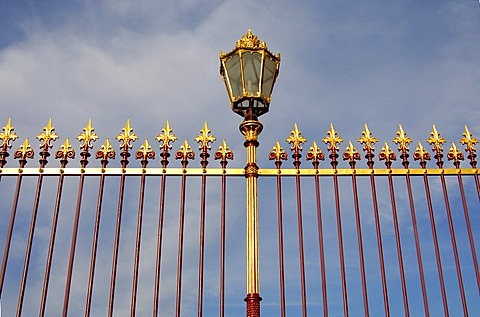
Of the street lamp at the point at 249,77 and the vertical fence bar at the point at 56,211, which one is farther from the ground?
the street lamp at the point at 249,77

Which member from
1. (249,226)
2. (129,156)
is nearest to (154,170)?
(129,156)

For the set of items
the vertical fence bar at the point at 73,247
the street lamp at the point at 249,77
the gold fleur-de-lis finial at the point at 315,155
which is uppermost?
the street lamp at the point at 249,77

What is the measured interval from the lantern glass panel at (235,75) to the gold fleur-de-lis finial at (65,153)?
2088 mm

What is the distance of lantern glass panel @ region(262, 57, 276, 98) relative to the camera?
7286mm

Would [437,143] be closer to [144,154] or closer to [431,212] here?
[431,212]

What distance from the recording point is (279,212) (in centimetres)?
697

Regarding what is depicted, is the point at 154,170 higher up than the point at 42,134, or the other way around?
the point at 42,134

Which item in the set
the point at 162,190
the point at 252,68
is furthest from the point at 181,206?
the point at 252,68

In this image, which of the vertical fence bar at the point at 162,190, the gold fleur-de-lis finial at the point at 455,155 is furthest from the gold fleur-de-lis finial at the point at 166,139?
the gold fleur-de-lis finial at the point at 455,155

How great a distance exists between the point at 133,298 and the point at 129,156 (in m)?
1.73

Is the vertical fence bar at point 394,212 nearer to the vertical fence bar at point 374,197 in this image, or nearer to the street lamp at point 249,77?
the vertical fence bar at point 374,197

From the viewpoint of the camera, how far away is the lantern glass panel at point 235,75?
23.9ft

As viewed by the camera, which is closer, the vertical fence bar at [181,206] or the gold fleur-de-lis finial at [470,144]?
the vertical fence bar at [181,206]

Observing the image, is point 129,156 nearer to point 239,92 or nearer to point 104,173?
point 104,173
